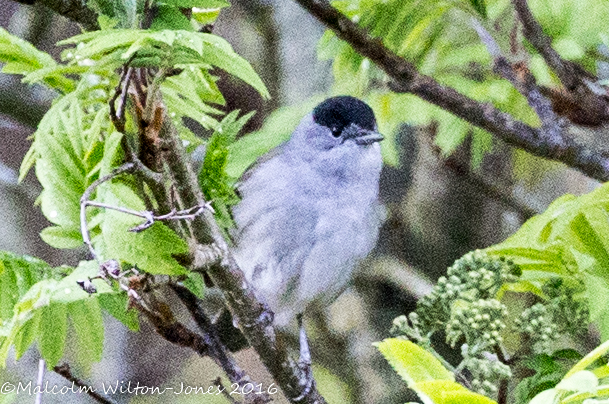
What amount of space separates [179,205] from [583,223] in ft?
1.14

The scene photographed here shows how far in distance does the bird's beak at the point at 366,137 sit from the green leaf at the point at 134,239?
650 millimetres

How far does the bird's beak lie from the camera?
113cm

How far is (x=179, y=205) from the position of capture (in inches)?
21.7

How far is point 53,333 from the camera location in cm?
64

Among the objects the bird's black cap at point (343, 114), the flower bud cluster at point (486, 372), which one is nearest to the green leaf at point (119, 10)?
the flower bud cluster at point (486, 372)

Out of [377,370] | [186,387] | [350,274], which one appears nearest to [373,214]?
[350,274]

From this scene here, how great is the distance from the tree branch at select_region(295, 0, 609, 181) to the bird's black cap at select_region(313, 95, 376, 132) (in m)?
0.20

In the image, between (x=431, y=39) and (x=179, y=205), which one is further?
(x=431, y=39)

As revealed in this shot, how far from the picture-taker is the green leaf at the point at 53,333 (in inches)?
25.0

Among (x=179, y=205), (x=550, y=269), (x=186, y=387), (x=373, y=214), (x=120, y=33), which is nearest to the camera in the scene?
(x=120, y=33)

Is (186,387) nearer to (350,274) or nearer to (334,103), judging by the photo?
(350,274)

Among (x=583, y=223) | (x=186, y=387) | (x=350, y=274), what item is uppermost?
(x=583, y=223)

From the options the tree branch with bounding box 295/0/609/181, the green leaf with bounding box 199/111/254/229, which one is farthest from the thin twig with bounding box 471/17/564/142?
the green leaf with bounding box 199/111/254/229

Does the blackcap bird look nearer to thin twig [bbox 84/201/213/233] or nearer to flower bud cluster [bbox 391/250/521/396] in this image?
flower bud cluster [bbox 391/250/521/396]
